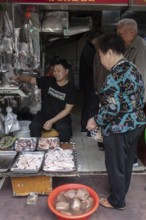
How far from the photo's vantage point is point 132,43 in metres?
3.44

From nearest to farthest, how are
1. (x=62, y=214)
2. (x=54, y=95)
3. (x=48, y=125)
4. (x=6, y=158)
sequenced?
(x=62, y=214)
(x=6, y=158)
(x=48, y=125)
(x=54, y=95)

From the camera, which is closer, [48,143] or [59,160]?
[59,160]

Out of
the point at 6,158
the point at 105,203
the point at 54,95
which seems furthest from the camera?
the point at 54,95

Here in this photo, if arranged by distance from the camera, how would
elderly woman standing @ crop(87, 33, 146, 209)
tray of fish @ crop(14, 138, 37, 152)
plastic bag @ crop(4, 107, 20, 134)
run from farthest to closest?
plastic bag @ crop(4, 107, 20, 134)
tray of fish @ crop(14, 138, 37, 152)
elderly woman standing @ crop(87, 33, 146, 209)

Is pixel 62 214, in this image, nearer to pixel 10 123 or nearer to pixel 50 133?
pixel 50 133

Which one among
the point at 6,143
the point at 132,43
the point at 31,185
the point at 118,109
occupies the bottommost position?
the point at 31,185

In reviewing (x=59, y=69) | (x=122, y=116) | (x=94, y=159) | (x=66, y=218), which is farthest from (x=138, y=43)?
(x=66, y=218)

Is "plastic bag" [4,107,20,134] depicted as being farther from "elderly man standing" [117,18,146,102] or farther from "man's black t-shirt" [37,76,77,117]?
"elderly man standing" [117,18,146,102]

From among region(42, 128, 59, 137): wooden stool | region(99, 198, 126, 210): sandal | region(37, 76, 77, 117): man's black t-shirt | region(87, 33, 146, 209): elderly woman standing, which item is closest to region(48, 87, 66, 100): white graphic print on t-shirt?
region(37, 76, 77, 117): man's black t-shirt

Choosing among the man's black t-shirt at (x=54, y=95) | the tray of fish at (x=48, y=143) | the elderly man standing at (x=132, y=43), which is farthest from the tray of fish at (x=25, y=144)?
the elderly man standing at (x=132, y=43)

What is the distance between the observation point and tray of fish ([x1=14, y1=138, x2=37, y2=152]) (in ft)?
11.1

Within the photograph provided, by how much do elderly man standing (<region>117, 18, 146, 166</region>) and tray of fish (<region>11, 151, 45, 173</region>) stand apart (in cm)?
166

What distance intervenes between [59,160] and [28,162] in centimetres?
35

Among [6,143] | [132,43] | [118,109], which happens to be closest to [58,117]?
[6,143]
